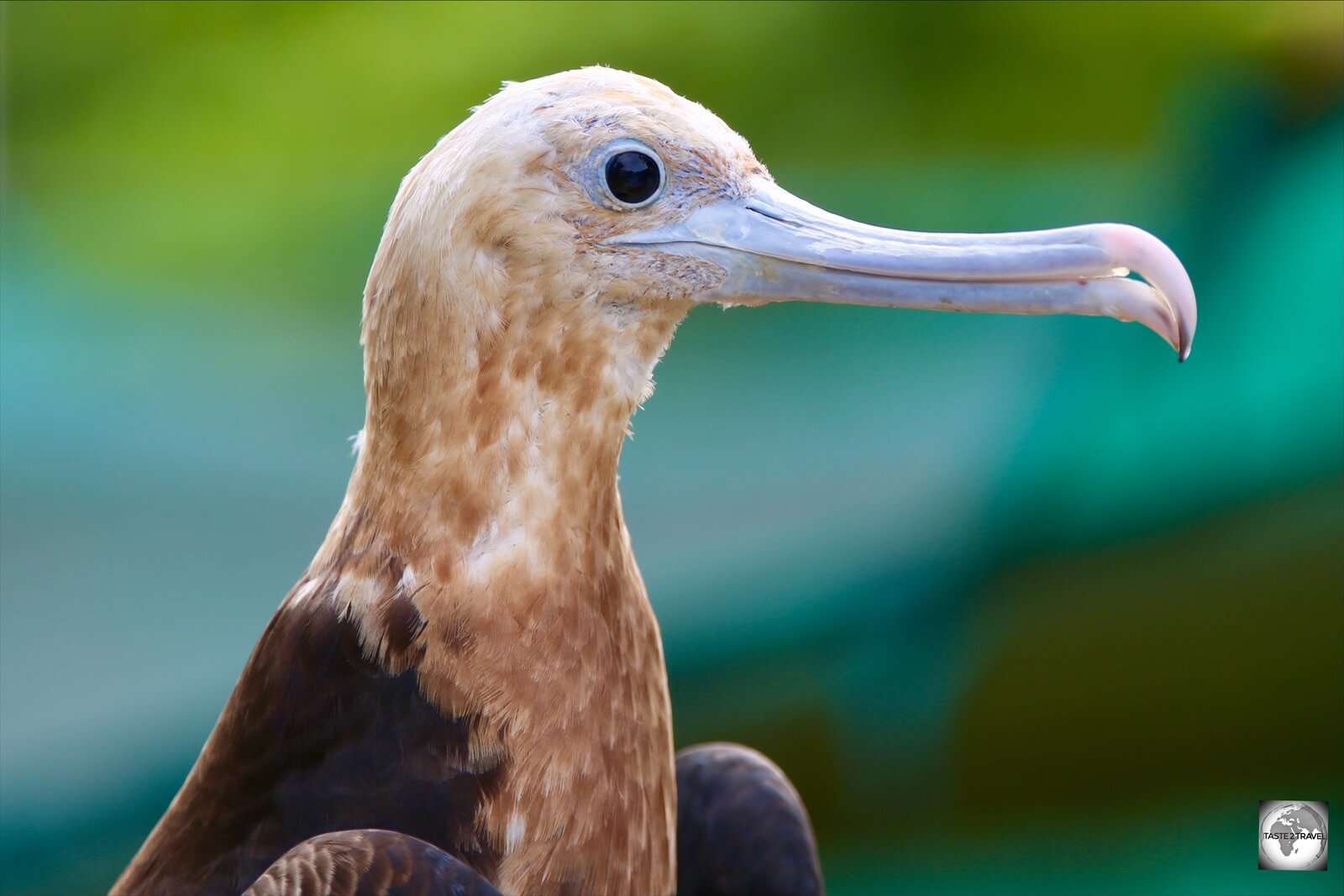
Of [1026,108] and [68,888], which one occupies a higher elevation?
[1026,108]

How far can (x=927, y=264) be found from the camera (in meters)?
0.66

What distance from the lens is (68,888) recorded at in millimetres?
1646

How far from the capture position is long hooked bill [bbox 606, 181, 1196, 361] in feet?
2.11

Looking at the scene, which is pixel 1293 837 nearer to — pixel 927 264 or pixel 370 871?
pixel 927 264

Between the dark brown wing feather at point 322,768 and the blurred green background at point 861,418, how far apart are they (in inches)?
37.7

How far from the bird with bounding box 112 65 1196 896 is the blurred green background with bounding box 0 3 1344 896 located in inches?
39.0

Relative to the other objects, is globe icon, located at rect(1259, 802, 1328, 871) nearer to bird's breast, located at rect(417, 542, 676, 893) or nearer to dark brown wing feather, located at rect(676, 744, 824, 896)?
dark brown wing feather, located at rect(676, 744, 824, 896)

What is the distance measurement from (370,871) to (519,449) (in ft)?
0.75

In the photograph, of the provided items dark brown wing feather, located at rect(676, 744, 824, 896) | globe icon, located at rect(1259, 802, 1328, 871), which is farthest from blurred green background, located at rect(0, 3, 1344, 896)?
dark brown wing feather, located at rect(676, 744, 824, 896)

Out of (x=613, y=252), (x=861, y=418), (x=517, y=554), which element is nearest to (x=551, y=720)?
(x=517, y=554)

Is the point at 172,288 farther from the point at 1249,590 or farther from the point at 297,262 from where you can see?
the point at 1249,590

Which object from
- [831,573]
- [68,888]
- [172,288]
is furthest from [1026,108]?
[68,888]

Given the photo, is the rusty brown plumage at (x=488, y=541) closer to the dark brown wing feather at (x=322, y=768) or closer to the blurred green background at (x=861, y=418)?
the dark brown wing feather at (x=322, y=768)

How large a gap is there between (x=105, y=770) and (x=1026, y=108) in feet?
5.07
